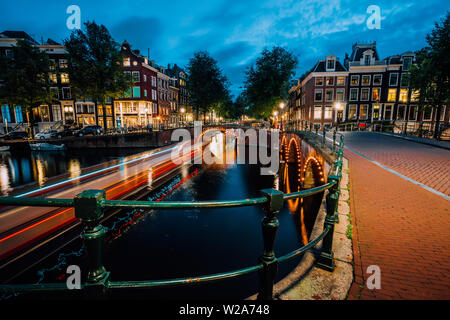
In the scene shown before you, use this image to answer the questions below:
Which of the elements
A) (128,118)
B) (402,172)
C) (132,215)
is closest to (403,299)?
(402,172)

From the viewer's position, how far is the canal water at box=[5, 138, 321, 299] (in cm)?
705

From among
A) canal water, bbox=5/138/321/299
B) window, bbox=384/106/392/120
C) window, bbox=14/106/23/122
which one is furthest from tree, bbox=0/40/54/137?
window, bbox=384/106/392/120

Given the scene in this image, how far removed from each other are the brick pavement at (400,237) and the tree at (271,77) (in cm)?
2904

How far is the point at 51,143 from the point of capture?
28.8 metres

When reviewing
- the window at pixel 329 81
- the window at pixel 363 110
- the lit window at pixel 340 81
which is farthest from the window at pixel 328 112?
the window at pixel 363 110

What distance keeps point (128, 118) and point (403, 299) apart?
1782 inches

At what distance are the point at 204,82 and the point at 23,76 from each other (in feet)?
94.0

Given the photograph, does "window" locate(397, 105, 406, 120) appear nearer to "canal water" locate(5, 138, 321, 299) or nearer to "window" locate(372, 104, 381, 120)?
"window" locate(372, 104, 381, 120)

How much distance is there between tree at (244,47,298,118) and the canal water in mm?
22010

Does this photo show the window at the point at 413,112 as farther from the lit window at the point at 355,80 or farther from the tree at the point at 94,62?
the tree at the point at 94,62

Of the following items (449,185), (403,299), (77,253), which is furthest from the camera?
(77,253)

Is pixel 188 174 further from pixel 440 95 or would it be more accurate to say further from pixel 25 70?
pixel 25 70

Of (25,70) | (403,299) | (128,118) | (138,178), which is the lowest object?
(138,178)

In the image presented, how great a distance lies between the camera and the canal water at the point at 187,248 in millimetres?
7051
